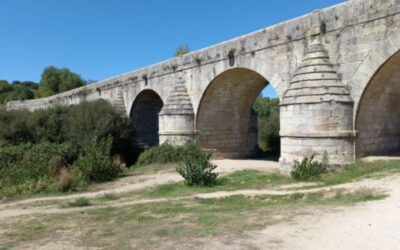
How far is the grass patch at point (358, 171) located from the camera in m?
7.08

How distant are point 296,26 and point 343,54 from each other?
161cm

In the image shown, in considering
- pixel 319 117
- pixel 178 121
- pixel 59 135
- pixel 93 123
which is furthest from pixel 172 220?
pixel 59 135

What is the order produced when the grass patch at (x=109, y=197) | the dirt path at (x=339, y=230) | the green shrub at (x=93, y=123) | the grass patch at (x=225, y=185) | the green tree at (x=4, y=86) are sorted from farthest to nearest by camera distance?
the green tree at (x=4, y=86)
the green shrub at (x=93, y=123)
the grass patch at (x=225, y=185)
the grass patch at (x=109, y=197)
the dirt path at (x=339, y=230)

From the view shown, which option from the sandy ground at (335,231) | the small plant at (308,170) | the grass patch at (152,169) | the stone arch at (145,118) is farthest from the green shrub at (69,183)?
the stone arch at (145,118)

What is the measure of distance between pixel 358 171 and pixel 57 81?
48038 millimetres

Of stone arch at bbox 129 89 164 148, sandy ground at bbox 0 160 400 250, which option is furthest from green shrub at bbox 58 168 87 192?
stone arch at bbox 129 89 164 148

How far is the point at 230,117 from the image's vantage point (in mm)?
14344

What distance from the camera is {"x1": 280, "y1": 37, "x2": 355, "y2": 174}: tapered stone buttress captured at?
8.09 m

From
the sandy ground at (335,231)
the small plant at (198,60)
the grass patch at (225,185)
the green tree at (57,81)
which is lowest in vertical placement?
the grass patch at (225,185)

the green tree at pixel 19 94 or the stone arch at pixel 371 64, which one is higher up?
the green tree at pixel 19 94

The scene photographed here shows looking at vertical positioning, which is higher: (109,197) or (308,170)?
(308,170)

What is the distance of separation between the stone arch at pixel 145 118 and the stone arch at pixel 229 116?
18.5ft

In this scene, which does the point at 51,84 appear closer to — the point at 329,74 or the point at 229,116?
the point at 229,116

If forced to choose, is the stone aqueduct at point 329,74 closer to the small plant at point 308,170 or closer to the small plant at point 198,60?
the small plant at point 198,60
